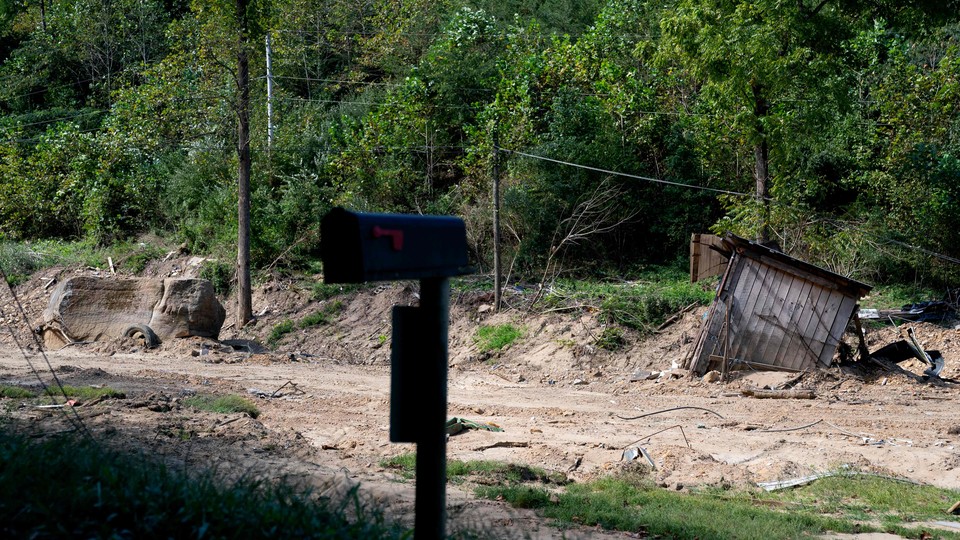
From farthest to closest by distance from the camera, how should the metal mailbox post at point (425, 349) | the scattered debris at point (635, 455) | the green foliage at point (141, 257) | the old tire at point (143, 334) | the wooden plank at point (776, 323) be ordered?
the green foliage at point (141, 257), the old tire at point (143, 334), the wooden plank at point (776, 323), the scattered debris at point (635, 455), the metal mailbox post at point (425, 349)

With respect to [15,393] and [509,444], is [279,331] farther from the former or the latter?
[509,444]

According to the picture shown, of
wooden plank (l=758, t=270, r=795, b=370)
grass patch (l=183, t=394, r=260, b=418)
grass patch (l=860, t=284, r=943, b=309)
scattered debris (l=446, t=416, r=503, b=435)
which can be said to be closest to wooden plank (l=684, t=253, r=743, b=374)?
wooden plank (l=758, t=270, r=795, b=370)

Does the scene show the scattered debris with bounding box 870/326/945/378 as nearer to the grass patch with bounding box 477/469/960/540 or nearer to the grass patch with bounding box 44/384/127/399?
the grass patch with bounding box 477/469/960/540

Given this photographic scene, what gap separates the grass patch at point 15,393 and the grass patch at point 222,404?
6.27ft

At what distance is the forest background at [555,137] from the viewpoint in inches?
745

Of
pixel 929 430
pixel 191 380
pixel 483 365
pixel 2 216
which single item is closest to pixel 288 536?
pixel 929 430

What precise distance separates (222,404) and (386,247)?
9.12m

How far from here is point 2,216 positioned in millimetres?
33375

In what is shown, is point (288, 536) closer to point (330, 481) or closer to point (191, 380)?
point (330, 481)

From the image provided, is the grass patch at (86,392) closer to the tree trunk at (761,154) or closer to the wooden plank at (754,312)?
the wooden plank at (754,312)

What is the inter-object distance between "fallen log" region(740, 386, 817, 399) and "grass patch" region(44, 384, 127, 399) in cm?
1010

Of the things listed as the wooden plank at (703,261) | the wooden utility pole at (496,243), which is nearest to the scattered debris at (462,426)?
the wooden plank at (703,261)

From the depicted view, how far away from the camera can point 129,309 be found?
2030cm

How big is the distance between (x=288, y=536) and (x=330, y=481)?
345 cm
